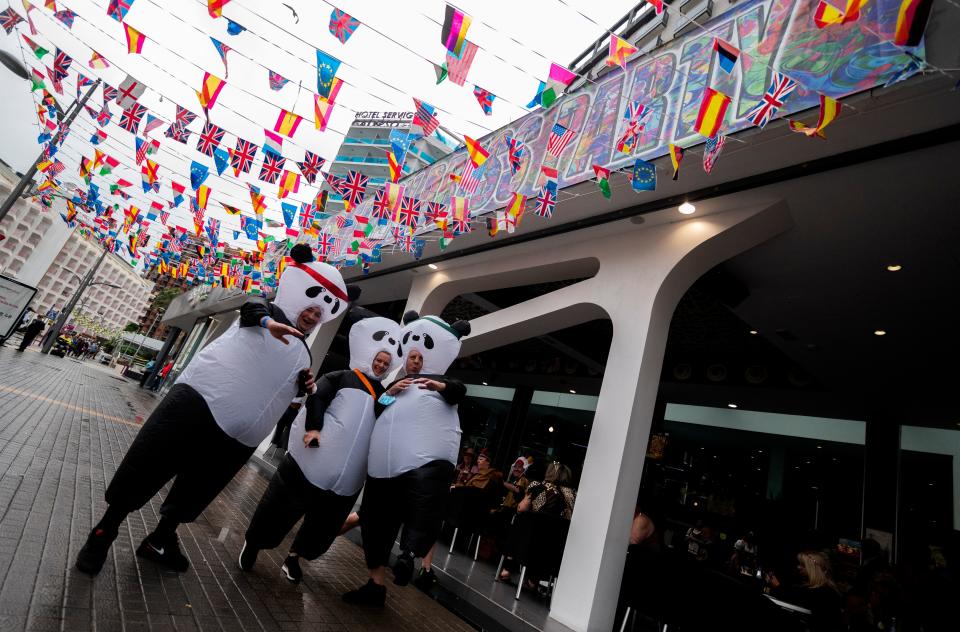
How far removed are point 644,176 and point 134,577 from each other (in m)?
4.44

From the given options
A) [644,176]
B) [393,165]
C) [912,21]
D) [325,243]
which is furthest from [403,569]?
[325,243]

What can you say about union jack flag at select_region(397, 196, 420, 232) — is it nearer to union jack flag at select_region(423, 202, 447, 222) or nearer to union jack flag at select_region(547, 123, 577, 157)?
union jack flag at select_region(423, 202, 447, 222)

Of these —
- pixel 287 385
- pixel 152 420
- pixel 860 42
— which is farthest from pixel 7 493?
pixel 860 42

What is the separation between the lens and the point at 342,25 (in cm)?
448

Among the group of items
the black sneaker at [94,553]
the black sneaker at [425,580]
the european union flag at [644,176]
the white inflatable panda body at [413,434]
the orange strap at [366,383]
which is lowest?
the black sneaker at [425,580]

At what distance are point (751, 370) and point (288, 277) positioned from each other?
8.67 meters

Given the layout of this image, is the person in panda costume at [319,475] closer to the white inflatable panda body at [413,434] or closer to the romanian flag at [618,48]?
the white inflatable panda body at [413,434]

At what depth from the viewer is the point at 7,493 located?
11.2 feet

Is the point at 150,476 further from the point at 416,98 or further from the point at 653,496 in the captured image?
the point at 653,496

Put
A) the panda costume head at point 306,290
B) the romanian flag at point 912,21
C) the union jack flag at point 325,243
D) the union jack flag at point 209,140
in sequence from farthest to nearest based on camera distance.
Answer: the union jack flag at point 325,243 → the union jack flag at point 209,140 → the panda costume head at point 306,290 → the romanian flag at point 912,21

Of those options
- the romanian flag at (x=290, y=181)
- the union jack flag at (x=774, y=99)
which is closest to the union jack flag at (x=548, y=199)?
the union jack flag at (x=774, y=99)

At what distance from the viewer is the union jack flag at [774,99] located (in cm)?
334

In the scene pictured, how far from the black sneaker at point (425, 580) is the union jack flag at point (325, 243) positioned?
7.45 m

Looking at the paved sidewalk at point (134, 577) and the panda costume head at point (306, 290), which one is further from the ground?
the panda costume head at point (306, 290)
